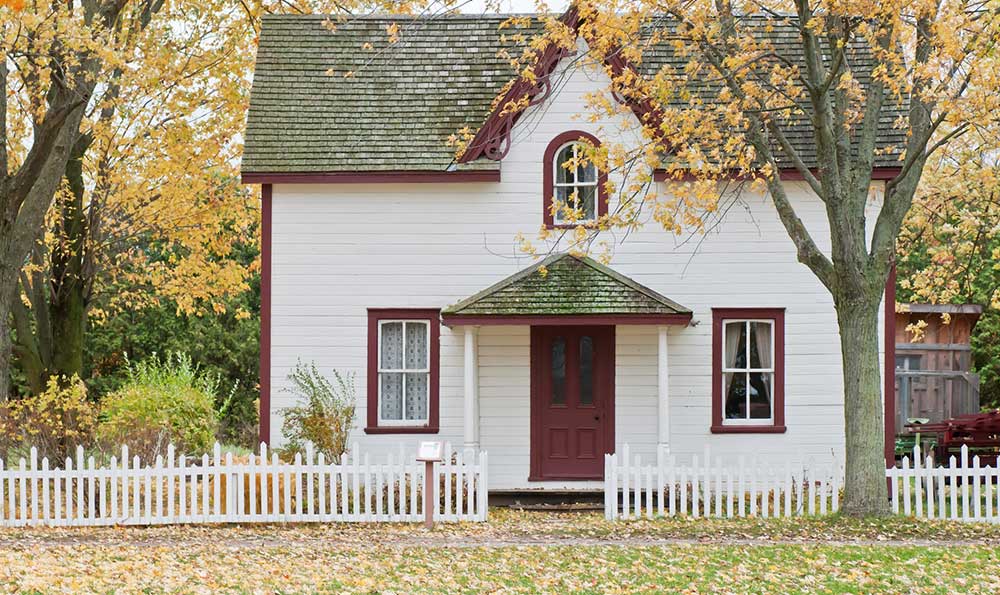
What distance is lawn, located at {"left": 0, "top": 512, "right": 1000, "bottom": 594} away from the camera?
1118 cm

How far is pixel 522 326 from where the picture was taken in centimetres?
1897

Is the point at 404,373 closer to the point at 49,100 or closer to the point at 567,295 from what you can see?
the point at 567,295

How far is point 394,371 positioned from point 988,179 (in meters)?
8.89

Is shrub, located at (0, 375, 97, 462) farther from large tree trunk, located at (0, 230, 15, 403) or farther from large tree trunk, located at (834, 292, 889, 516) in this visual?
large tree trunk, located at (834, 292, 889, 516)

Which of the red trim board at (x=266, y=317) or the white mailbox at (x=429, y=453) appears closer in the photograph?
the white mailbox at (x=429, y=453)

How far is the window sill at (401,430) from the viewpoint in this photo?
18938 mm

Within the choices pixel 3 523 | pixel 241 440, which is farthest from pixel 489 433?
pixel 241 440

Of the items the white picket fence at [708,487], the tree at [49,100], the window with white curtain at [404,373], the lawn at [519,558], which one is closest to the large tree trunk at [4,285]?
the tree at [49,100]

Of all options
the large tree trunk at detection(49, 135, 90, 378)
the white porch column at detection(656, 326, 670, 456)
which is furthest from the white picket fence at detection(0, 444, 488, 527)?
the large tree trunk at detection(49, 135, 90, 378)

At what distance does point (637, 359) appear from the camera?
62.4ft

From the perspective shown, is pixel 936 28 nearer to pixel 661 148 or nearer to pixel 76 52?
pixel 661 148

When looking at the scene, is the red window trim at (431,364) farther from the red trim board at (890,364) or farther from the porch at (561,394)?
the red trim board at (890,364)

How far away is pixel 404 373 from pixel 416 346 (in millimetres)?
465

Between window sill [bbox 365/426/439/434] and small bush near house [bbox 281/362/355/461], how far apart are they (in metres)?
0.37
